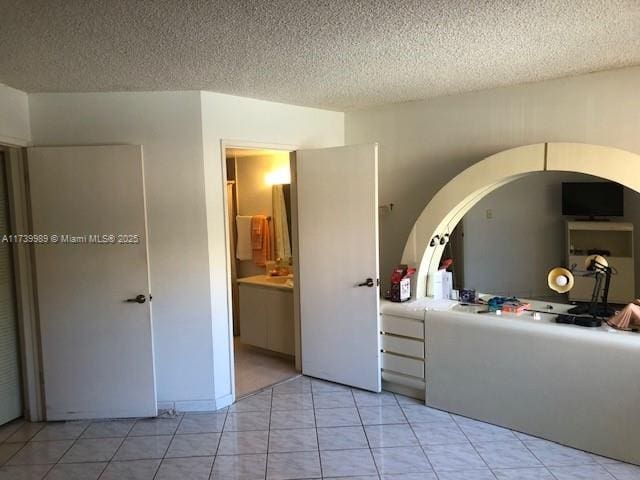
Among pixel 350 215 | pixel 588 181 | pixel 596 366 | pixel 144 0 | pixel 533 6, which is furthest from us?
pixel 588 181

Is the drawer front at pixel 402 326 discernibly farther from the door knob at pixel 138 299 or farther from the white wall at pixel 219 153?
the door knob at pixel 138 299

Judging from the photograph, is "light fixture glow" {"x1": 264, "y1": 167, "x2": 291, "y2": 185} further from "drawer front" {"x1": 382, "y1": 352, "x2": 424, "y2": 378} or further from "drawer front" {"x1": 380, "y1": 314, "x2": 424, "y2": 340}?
"drawer front" {"x1": 382, "y1": 352, "x2": 424, "y2": 378}

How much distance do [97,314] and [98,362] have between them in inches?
13.6

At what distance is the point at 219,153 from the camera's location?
138 inches

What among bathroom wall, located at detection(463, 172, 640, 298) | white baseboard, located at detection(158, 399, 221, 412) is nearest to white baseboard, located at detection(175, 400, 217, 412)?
white baseboard, located at detection(158, 399, 221, 412)

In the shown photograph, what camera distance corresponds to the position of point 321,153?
383cm

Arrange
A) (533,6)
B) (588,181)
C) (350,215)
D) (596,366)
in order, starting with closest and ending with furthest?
(533,6) → (596,366) → (350,215) → (588,181)

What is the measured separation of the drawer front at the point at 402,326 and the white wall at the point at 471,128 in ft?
2.41

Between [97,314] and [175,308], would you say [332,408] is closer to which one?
[175,308]

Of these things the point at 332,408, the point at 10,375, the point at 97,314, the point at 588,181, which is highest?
the point at 588,181

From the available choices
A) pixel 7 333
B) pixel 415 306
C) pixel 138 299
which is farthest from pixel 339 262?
pixel 7 333

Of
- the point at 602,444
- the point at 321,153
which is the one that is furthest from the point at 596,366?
the point at 321,153

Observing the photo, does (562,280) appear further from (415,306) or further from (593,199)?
(593,199)

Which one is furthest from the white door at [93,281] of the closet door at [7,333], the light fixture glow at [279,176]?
the light fixture glow at [279,176]
